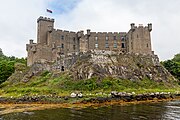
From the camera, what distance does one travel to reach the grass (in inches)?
1812

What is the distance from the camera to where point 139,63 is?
2323 inches

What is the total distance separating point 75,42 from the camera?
7506cm

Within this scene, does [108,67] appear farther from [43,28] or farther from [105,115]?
[43,28]

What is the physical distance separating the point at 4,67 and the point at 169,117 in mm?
60751

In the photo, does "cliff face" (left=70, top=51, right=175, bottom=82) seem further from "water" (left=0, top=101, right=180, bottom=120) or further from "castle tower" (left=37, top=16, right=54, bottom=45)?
"water" (left=0, top=101, right=180, bottom=120)

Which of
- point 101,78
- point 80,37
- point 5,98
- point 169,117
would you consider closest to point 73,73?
point 101,78

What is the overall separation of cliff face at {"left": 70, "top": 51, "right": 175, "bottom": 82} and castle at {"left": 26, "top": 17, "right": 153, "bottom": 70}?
720 centimetres

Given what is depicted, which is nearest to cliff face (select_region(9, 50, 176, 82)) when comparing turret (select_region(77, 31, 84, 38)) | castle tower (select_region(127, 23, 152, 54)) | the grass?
the grass

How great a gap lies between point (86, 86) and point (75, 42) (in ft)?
100

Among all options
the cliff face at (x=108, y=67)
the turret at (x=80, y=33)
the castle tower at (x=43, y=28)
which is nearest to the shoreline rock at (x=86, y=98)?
the cliff face at (x=108, y=67)

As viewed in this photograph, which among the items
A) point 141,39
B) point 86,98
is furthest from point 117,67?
point 141,39

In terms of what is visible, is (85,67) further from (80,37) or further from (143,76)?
(80,37)

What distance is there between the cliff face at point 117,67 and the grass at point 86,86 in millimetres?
1742

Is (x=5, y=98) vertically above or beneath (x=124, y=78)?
beneath
